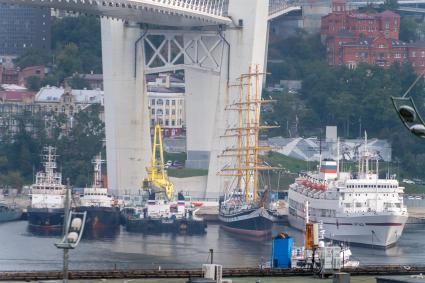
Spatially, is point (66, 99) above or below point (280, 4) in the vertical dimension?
below

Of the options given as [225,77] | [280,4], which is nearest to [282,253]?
[225,77]

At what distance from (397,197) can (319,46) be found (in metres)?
40.1

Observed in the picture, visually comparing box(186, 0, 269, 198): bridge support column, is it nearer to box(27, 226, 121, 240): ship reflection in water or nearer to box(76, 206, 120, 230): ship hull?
box(76, 206, 120, 230): ship hull

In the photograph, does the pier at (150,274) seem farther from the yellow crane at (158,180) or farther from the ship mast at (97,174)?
the ship mast at (97,174)

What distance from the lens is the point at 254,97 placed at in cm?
7944

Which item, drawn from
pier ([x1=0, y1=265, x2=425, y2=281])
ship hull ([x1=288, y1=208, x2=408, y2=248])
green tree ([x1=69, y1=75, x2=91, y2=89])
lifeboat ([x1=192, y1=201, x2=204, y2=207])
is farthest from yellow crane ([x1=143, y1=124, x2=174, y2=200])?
pier ([x1=0, y1=265, x2=425, y2=281])

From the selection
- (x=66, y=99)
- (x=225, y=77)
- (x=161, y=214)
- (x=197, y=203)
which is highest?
(x=225, y=77)

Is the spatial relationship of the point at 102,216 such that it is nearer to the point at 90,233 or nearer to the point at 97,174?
the point at 90,233

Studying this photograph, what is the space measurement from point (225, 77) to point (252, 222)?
577 cm

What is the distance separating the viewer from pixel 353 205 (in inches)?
2970

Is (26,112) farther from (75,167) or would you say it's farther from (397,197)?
(397,197)

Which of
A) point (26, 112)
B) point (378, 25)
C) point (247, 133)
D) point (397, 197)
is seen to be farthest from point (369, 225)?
point (378, 25)

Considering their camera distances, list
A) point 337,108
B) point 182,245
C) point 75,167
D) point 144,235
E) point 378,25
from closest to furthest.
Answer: point 182,245 → point 144,235 → point 75,167 → point 337,108 → point 378,25

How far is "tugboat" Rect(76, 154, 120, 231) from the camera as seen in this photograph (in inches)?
3051
